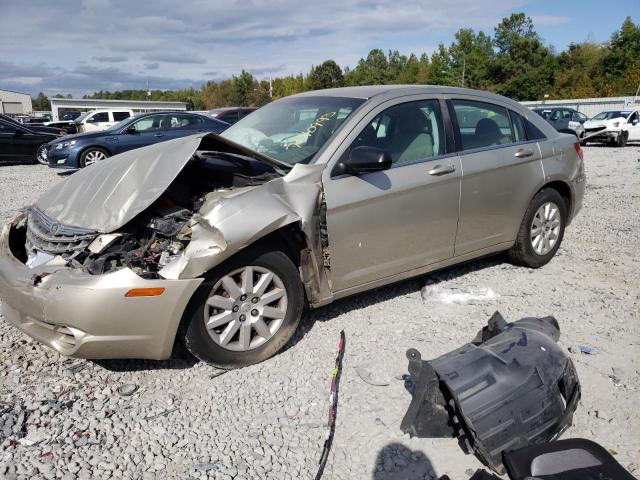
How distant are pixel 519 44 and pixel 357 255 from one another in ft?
221

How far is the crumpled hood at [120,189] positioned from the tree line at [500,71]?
55383 millimetres

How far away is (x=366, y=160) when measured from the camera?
3.42m

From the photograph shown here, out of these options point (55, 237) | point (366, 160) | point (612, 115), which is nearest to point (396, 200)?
point (366, 160)

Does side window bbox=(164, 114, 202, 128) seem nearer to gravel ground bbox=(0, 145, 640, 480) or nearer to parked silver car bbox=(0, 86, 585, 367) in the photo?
parked silver car bbox=(0, 86, 585, 367)

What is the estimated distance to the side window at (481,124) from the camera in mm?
4288

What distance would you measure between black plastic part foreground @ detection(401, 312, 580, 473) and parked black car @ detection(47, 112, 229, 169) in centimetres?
1121

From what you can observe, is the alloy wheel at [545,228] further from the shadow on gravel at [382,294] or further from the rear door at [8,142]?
the rear door at [8,142]

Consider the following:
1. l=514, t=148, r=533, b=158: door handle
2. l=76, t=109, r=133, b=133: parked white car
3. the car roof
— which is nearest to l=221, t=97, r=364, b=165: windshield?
the car roof

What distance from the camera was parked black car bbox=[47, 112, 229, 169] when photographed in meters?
12.5

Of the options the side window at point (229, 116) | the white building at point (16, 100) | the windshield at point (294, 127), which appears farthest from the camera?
the white building at point (16, 100)

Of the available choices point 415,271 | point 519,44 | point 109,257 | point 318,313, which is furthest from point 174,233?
point 519,44

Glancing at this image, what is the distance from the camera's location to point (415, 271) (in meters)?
4.05

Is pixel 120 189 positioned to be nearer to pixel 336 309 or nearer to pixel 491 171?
pixel 336 309

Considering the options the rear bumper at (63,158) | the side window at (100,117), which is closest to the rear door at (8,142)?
the rear bumper at (63,158)
